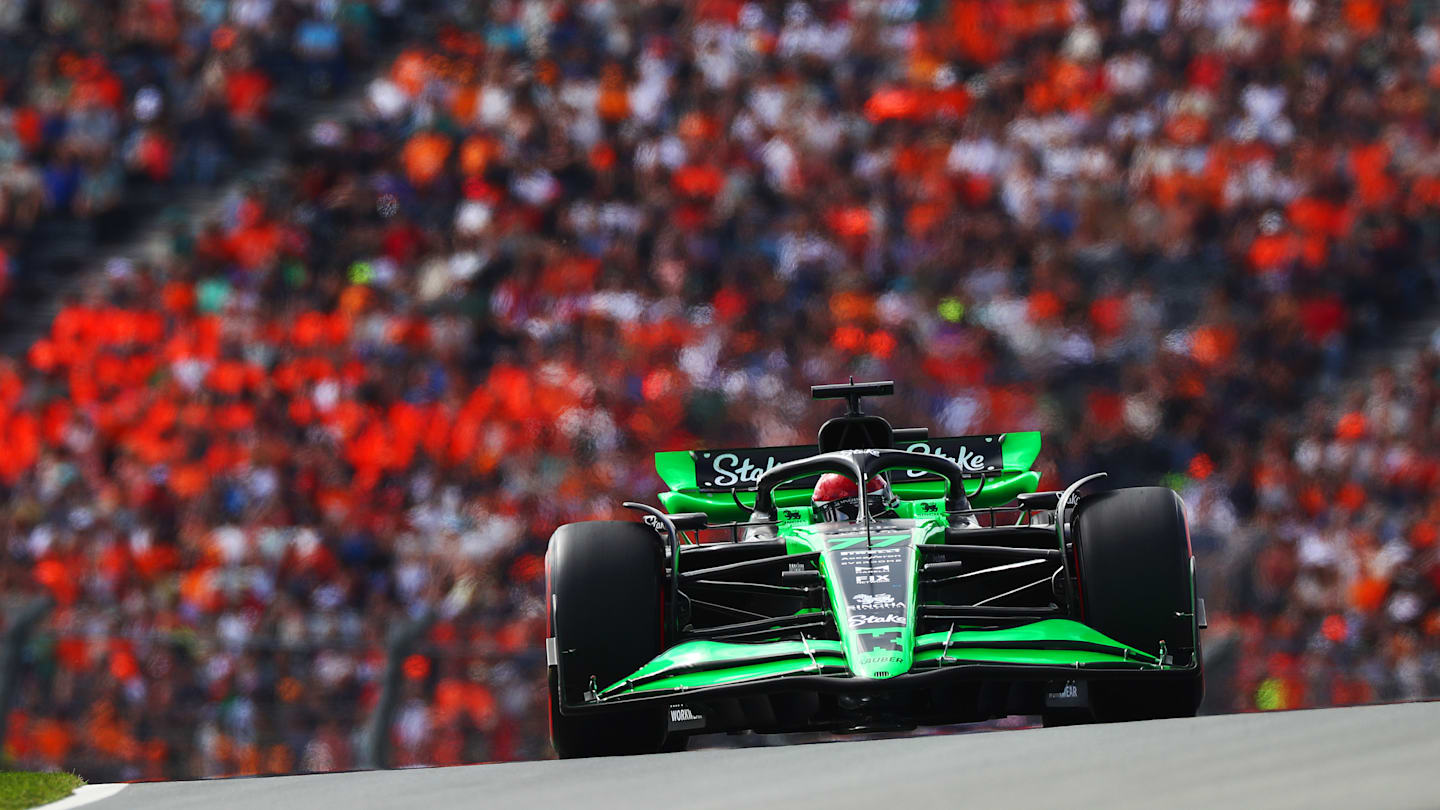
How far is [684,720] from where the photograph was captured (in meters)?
6.21

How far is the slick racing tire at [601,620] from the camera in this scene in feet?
20.5

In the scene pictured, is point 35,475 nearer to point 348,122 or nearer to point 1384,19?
point 348,122

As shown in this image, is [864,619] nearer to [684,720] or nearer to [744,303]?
[684,720]

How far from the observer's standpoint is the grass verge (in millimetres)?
6828

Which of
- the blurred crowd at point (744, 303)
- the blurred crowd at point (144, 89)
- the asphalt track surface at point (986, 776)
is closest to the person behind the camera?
the asphalt track surface at point (986, 776)

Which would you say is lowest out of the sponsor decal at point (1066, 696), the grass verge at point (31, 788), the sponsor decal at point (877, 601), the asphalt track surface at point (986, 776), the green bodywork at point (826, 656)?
the grass verge at point (31, 788)

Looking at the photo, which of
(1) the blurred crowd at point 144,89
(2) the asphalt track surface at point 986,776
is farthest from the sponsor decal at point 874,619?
(1) the blurred crowd at point 144,89

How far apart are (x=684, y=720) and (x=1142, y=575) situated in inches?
61.5

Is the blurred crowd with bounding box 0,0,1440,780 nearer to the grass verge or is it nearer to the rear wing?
the grass verge

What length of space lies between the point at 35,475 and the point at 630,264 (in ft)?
13.8

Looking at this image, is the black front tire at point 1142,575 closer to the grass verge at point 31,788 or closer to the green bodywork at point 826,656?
the green bodywork at point 826,656

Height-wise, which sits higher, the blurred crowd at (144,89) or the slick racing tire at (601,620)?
the blurred crowd at (144,89)

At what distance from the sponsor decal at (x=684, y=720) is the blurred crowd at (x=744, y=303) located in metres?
4.86

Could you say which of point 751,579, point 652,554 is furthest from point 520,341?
point 652,554
